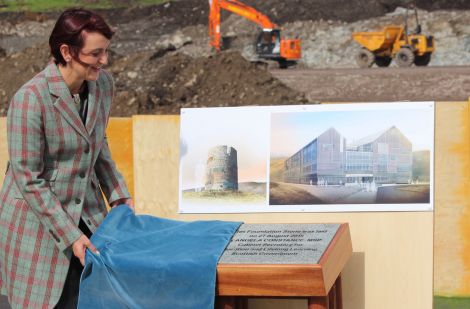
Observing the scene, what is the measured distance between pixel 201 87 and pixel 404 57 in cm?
865

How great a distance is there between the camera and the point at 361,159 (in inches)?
206

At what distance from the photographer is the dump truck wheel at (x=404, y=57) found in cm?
2898

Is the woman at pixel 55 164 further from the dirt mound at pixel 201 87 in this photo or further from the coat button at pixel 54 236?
the dirt mound at pixel 201 87

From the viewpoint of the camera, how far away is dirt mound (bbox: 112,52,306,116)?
65.9ft

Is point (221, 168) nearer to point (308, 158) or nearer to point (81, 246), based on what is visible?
point (308, 158)

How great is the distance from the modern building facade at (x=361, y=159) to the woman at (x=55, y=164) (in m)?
1.66

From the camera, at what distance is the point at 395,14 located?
34.2m

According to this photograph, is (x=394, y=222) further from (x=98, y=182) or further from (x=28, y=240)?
(x=28, y=240)

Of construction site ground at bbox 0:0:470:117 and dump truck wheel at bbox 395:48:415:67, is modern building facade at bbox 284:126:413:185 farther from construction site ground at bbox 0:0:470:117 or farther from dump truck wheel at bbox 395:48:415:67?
dump truck wheel at bbox 395:48:415:67

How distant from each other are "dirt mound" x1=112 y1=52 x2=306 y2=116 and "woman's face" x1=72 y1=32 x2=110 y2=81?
49.9 ft

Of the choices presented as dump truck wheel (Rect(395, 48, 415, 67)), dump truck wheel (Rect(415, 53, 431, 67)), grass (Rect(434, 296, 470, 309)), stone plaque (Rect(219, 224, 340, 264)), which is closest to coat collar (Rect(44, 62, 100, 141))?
stone plaque (Rect(219, 224, 340, 264))

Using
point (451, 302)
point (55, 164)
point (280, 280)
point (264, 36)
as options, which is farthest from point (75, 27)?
point (264, 36)

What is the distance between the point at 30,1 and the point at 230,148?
3400 centimetres

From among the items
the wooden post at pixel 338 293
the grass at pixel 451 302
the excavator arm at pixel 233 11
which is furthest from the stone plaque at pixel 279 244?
the excavator arm at pixel 233 11
